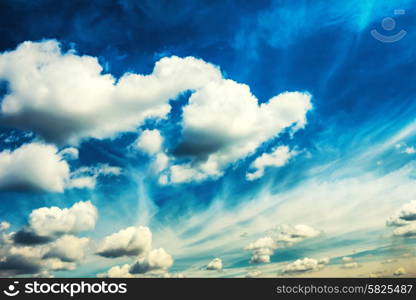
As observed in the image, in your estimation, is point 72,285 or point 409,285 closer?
point 72,285

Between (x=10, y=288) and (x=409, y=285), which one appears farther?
(x=409, y=285)

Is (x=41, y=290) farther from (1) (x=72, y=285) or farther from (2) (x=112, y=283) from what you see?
(2) (x=112, y=283)

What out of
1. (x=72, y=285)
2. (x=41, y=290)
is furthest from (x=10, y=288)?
(x=72, y=285)

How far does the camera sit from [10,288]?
1869 inches

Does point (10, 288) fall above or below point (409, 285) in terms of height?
above

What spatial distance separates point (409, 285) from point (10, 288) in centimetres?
5794

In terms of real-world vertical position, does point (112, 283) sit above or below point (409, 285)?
above

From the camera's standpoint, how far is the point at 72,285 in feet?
156

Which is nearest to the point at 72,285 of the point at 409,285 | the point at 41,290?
the point at 41,290

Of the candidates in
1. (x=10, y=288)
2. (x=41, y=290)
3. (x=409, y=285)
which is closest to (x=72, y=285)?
(x=41, y=290)

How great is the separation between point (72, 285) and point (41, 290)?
4.05 metres

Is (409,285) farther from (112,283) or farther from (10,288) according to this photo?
(10,288)

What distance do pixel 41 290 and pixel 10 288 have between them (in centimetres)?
474

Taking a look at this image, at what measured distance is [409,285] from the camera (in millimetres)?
50938
